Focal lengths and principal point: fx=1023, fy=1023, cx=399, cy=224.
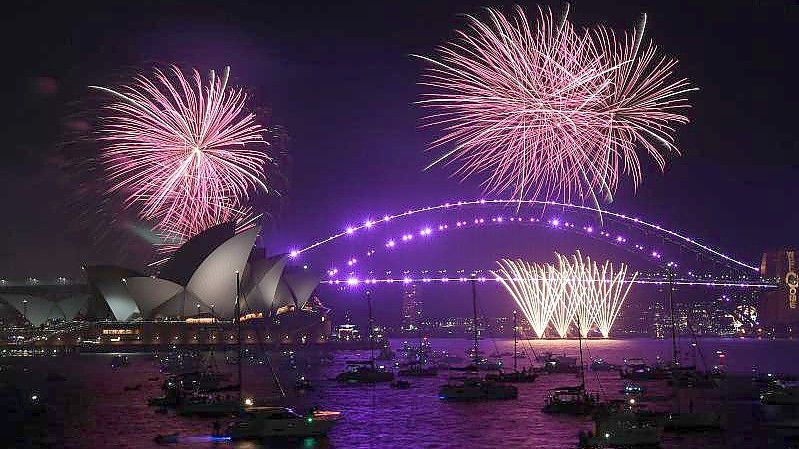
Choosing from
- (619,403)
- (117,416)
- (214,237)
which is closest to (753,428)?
(619,403)

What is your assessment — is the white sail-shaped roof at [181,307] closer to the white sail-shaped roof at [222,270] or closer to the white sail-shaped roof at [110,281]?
the white sail-shaped roof at [222,270]

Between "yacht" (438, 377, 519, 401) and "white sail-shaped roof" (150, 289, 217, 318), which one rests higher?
"white sail-shaped roof" (150, 289, 217, 318)

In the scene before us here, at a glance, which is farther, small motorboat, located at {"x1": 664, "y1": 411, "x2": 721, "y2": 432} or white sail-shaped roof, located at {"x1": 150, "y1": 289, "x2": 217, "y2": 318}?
white sail-shaped roof, located at {"x1": 150, "y1": 289, "x2": 217, "y2": 318}

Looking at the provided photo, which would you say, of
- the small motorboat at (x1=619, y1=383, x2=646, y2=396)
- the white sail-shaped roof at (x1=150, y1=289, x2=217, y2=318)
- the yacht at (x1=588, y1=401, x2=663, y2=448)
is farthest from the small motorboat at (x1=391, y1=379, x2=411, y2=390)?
the white sail-shaped roof at (x1=150, y1=289, x2=217, y2=318)

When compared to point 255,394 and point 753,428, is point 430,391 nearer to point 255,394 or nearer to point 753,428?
point 255,394

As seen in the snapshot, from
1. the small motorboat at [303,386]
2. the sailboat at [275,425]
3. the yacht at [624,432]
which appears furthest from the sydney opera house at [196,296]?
the yacht at [624,432]

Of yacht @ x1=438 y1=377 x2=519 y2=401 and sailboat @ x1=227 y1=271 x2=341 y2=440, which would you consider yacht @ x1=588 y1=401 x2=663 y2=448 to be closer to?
sailboat @ x1=227 y1=271 x2=341 y2=440
